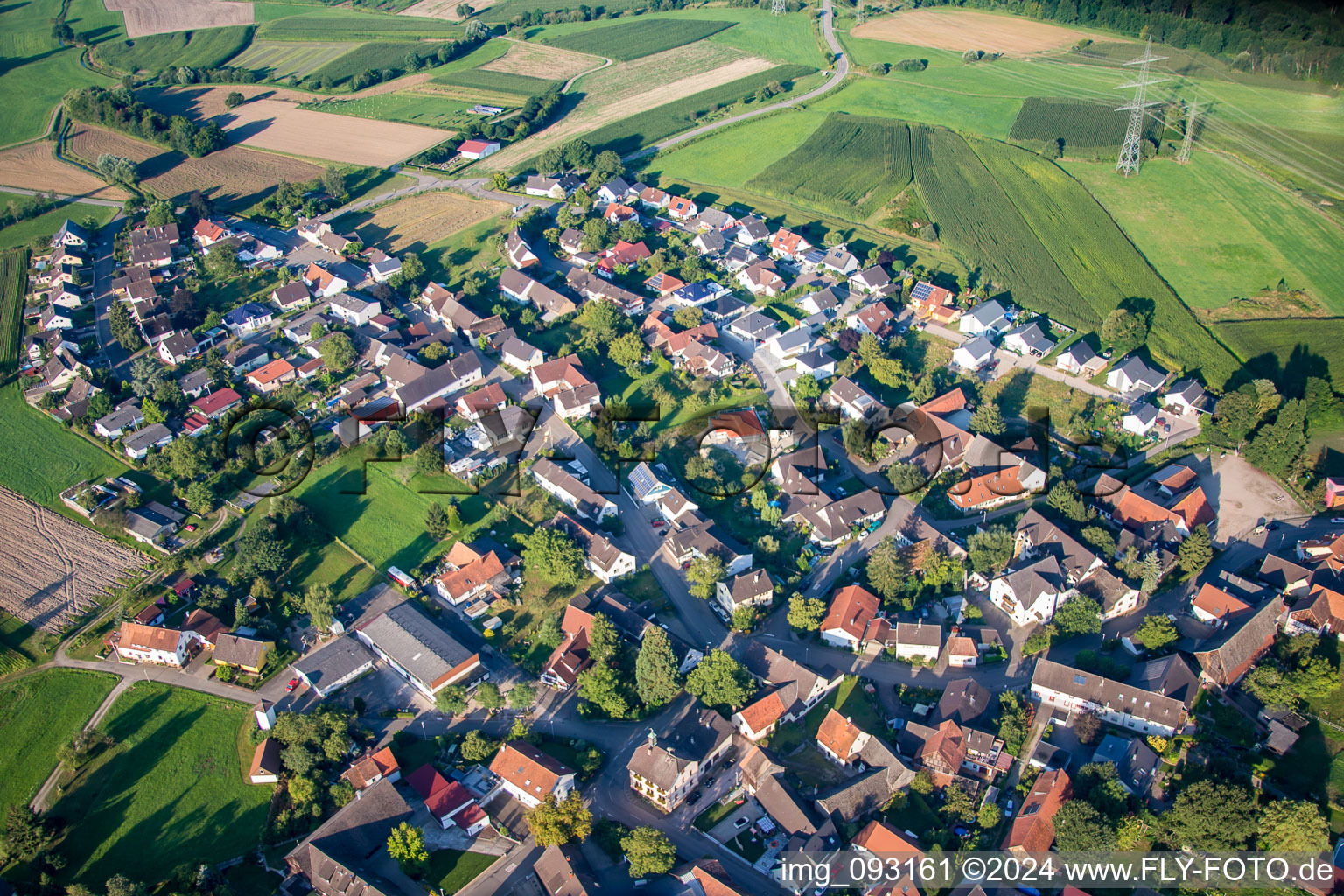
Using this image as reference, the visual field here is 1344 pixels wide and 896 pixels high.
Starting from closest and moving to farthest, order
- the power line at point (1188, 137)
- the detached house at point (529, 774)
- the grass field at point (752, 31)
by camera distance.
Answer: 1. the detached house at point (529, 774)
2. the power line at point (1188, 137)
3. the grass field at point (752, 31)

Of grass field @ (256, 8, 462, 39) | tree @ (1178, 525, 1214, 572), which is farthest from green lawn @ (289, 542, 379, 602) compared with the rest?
grass field @ (256, 8, 462, 39)

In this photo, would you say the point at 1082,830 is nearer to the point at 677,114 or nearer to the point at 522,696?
the point at 522,696

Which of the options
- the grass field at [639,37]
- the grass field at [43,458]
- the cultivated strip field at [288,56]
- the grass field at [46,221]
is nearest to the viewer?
the grass field at [43,458]

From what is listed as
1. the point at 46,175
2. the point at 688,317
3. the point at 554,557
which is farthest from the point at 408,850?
the point at 46,175

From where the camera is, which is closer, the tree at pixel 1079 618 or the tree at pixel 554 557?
the tree at pixel 1079 618

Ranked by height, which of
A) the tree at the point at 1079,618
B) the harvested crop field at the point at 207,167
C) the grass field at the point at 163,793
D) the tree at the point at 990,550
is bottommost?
the grass field at the point at 163,793

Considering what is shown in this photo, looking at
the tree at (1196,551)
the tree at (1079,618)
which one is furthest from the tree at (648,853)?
the tree at (1196,551)

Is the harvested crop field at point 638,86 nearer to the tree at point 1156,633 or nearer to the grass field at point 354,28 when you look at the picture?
the grass field at point 354,28
